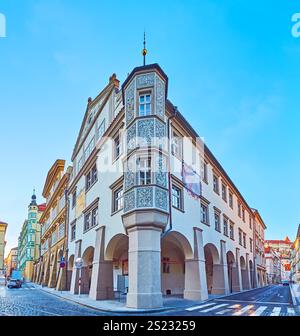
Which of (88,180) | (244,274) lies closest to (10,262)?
(88,180)

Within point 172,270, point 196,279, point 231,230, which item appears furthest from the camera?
point 231,230

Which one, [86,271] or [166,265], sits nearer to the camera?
[166,265]

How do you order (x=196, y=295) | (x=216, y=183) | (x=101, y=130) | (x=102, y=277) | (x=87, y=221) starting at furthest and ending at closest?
(x=216, y=183), (x=87, y=221), (x=101, y=130), (x=102, y=277), (x=196, y=295)

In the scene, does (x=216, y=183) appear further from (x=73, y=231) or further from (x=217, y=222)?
(x=73, y=231)

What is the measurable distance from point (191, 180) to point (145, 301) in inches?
278

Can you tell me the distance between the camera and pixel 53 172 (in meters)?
38.1

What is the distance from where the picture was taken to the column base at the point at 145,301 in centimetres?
1183

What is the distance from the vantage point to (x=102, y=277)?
53.7 feet

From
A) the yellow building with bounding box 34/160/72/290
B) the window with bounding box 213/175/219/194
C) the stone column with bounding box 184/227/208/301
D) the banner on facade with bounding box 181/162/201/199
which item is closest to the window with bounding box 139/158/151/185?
the banner on facade with bounding box 181/162/201/199

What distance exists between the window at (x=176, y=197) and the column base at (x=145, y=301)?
4.24 metres

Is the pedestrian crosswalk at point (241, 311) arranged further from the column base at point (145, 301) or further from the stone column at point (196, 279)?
the stone column at point (196, 279)

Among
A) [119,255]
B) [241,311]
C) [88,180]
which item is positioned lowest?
[241,311]

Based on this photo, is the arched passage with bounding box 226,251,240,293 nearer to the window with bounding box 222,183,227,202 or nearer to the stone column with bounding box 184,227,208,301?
the window with bounding box 222,183,227,202
